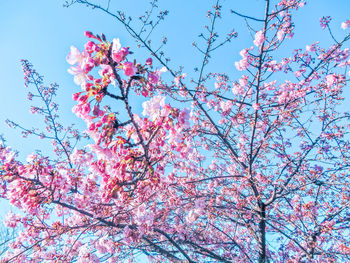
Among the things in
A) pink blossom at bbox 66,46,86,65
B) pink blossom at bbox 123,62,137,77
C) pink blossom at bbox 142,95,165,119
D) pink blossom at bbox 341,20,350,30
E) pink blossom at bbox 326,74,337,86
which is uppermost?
pink blossom at bbox 341,20,350,30

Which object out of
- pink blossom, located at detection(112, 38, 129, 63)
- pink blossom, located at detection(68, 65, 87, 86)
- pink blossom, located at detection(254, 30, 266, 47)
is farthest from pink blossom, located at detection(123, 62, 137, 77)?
pink blossom, located at detection(254, 30, 266, 47)

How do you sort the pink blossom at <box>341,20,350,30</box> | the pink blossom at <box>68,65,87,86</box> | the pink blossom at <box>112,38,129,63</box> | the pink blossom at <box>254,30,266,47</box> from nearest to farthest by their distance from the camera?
1. the pink blossom at <box>112,38,129,63</box>
2. the pink blossom at <box>68,65,87,86</box>
3. the pink blossom at <box>254,30,266,47</box>
4. the pink blossom at <box>341,20,350,30</box>

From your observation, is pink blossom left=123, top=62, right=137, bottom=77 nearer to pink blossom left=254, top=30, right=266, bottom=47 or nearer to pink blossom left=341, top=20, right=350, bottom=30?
pink blossom left=254, top=30, right=266, bottom=47

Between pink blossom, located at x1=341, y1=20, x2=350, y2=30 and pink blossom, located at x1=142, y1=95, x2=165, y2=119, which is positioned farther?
pink blossom, located at x1=341, y1=20, x2=350, y2=30

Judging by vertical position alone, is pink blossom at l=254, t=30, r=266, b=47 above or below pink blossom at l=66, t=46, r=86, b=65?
above

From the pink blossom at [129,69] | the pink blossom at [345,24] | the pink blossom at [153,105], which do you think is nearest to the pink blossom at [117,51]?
the pink blossom at [129,69]

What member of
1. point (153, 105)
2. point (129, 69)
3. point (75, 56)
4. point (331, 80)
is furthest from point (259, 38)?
point (75, 56)

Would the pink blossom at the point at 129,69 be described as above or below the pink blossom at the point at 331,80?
below

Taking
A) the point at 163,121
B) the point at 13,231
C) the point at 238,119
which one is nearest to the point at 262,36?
the point at 238,119

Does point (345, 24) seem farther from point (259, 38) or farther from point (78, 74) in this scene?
point (78, 74)

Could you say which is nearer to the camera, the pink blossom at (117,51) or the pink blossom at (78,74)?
the pink blossom at (117,51)

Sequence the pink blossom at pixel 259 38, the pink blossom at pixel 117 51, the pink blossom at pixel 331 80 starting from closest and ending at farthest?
the pink blossom at pixel 117 51 < the pink blossom at pixel 259 38 < the pink blossom at pixel 331 80

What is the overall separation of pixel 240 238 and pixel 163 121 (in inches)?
242

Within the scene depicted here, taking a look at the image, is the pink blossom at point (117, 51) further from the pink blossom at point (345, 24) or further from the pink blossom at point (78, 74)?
the pink blossom at point (345, 24)
